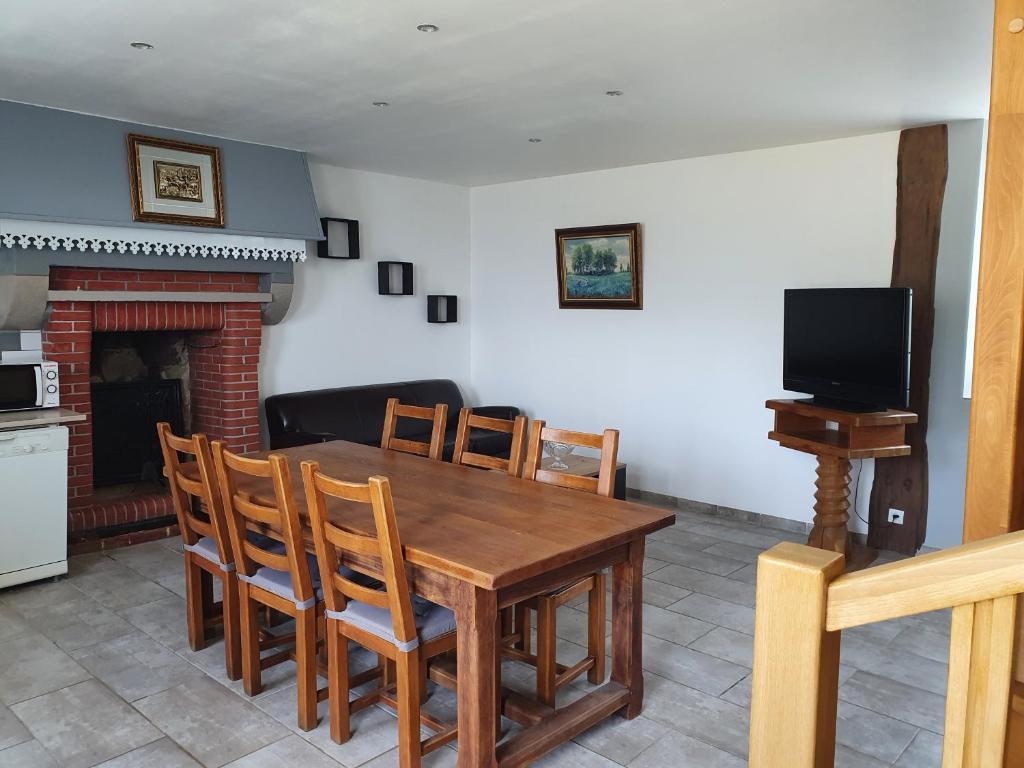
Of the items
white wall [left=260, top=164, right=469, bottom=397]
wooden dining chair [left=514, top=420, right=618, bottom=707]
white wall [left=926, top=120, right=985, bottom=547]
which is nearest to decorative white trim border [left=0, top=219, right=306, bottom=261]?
white wall [left=260, top=164, right=469, bottom=397]

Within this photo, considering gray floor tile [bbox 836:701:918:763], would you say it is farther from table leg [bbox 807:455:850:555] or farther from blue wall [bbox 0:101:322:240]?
blue wall [bbox 0:101:322:240]

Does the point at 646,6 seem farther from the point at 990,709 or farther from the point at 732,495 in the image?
the point at 732,495

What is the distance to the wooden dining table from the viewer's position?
2.09 m

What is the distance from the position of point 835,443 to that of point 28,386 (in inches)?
165

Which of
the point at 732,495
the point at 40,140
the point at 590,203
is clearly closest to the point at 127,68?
the point at 40,140

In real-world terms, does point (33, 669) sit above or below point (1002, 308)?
below

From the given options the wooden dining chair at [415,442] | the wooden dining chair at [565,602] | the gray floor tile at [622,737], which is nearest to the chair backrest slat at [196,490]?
the wooden dining chair at [415,442]

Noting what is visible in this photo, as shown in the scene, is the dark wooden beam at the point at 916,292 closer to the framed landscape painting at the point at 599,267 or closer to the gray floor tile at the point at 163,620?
the framed landscape painting at the point at 599,267

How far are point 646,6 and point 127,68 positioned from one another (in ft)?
7.22

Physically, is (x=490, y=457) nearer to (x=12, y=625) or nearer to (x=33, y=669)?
(x=33, y=669)

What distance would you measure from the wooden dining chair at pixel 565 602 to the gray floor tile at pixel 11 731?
1679 mm

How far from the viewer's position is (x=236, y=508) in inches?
106

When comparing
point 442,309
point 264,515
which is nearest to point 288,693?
point 264,515

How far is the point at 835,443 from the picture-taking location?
4.05m
